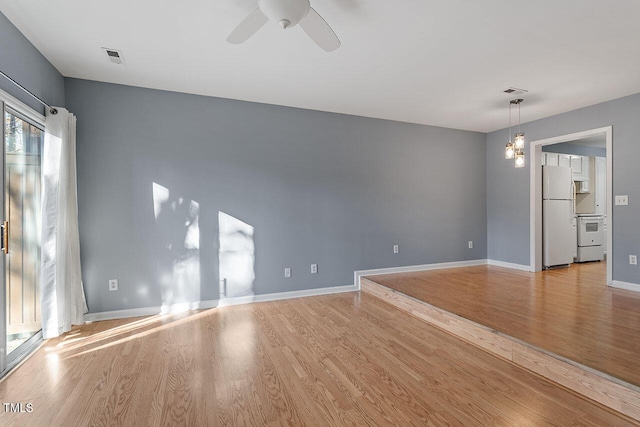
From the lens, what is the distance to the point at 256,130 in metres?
4.07

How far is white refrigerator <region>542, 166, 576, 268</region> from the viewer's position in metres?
5.17

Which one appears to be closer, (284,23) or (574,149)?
(284,23)

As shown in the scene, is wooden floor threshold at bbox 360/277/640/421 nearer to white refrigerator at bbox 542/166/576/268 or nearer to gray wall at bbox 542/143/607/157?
white refrigerator at bbox 542/166/576/268

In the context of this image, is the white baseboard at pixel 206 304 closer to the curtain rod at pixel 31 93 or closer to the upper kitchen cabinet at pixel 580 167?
the curtain rod at pixel 31 93

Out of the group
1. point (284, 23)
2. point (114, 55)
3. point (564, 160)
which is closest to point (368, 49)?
point (284, 23)

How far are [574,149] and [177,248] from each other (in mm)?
7452

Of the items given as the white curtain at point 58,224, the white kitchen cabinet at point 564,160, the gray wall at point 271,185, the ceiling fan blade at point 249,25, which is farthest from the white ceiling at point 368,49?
the white kitchen cabinet at point 564,160

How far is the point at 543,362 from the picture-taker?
7.29 ft

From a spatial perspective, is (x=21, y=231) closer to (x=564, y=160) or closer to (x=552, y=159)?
(x=552, y=159)

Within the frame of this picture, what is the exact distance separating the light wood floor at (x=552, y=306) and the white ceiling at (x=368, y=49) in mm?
2453

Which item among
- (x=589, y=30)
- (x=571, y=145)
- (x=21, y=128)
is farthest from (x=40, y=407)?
(x=571, y=145)

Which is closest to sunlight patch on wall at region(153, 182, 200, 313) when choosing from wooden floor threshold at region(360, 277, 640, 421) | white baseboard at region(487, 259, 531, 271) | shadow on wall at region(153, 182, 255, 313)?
shadow on wall at region(153, 182, 255, 313)

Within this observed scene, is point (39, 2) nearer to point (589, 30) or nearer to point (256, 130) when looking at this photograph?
point (256, 130)

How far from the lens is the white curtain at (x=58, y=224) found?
283 centimetres
